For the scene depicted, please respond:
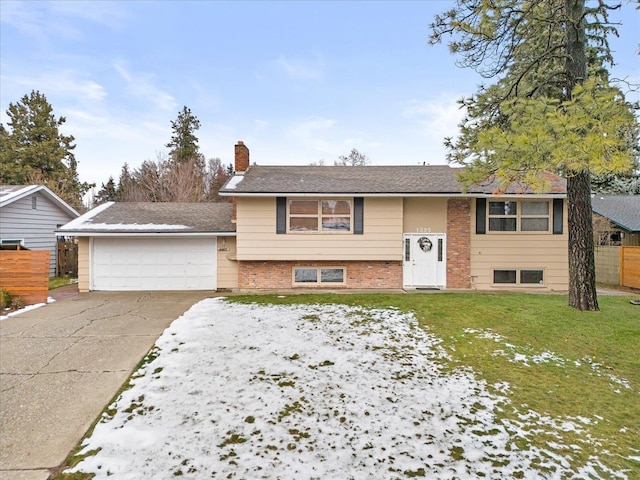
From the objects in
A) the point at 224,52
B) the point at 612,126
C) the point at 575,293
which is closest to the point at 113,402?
the point at 612,126

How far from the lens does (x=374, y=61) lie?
535 inches

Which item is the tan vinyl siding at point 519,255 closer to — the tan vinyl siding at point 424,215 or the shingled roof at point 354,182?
the tan vinyl siding at point 424,215

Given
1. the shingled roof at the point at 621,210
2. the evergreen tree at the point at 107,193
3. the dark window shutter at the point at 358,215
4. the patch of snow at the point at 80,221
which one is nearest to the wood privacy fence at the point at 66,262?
the patch of snow at the point at 80,221

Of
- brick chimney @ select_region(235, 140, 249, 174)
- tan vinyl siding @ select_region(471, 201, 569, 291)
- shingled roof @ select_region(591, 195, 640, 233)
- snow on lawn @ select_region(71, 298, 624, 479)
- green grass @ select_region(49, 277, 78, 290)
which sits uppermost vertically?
brick chimney @ select_region(235, 140, 249, 174)

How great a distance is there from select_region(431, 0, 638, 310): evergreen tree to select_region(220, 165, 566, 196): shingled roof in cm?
236

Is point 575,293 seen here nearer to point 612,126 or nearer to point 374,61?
point 612,126

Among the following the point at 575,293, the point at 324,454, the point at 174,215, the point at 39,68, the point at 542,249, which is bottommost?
the point at 324,454

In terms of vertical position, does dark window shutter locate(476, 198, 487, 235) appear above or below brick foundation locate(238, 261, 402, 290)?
above

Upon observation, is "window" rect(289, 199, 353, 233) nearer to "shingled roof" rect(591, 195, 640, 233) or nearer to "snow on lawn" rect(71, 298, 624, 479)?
"snow on lawn" rect(71, 298, 624, 479)

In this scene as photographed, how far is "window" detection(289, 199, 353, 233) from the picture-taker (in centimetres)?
1098

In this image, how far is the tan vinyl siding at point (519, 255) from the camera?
11148mm

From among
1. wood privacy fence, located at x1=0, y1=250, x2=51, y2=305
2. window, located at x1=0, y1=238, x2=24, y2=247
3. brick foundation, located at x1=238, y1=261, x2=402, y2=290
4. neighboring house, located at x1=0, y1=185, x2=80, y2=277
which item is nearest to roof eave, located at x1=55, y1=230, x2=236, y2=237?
brick foundation, located at x1=238, y1=261, x2=402, y2=290

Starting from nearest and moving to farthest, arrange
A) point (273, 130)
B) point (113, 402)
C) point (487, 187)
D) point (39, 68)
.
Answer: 1. point (113, 402)
2. point (487, 187)
3. point (39, 68)
4. point (273, 130)

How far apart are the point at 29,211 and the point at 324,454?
17.0m
